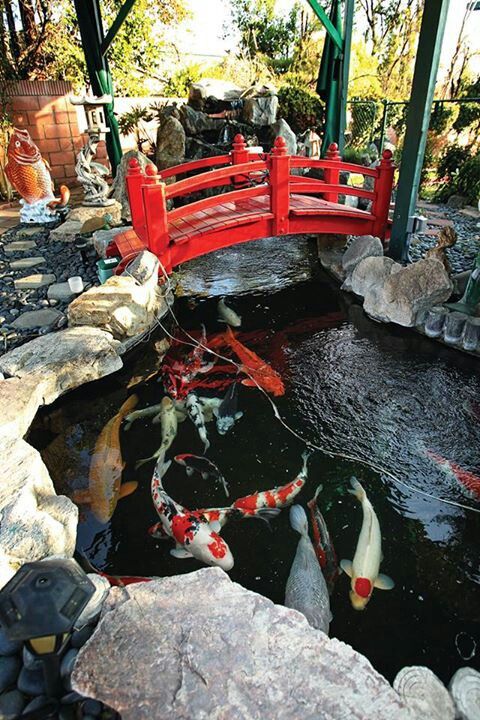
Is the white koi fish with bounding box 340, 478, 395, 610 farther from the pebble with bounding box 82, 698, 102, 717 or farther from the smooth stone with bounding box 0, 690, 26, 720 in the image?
the smooth stone with bounding box 0, 690, 26, 720

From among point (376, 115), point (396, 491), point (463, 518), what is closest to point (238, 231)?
point (396, 491)

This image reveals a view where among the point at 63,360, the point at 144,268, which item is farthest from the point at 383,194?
the point at 63,360

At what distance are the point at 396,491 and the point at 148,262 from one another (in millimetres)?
3685

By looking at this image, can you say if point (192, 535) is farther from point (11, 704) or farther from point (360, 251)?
point (360, 251)

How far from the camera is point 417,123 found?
580 cm

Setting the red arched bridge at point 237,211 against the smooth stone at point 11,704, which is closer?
the smooth stone at point 11,704

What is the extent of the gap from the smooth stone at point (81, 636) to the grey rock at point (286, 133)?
37.4 ft

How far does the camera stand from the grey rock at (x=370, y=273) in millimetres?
5922

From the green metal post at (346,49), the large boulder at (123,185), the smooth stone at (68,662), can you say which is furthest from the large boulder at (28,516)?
the green metal post at (346,49)

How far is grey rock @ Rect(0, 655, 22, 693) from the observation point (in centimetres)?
190

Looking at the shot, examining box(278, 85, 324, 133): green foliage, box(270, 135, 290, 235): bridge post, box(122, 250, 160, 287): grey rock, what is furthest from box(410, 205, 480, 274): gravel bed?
box(278, 85, 324, 133): green foliage

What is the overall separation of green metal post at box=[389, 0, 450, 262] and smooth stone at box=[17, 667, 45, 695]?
6.24 metres

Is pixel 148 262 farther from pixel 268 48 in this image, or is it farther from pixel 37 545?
pixel 268 48

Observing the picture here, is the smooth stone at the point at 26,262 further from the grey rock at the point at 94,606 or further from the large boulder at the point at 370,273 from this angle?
the grey rock at the point at 94,606
